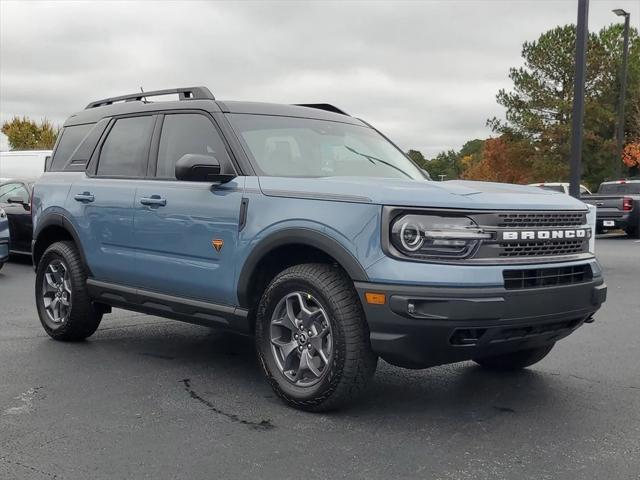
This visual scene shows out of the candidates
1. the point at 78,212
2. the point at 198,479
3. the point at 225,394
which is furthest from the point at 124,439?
the point at 78,212

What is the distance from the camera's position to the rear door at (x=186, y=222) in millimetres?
4992

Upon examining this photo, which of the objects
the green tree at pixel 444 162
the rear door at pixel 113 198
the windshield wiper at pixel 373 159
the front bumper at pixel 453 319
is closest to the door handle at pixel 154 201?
the rear door at pixel 113 198

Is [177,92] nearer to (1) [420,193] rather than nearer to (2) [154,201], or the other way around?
(2) [154,201]

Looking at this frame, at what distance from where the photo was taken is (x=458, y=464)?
3.77 m

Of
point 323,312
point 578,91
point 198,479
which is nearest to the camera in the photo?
point 198,479

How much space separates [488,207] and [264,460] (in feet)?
5.72

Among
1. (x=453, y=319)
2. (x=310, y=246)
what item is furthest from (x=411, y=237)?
(x=310, y=246)

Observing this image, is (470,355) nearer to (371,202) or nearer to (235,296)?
(371,202)

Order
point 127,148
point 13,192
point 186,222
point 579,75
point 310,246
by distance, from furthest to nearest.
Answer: point 13,192 < point 579,75 < point 127,148 < point 186,222 < point 310,246

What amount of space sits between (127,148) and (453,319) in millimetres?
3194

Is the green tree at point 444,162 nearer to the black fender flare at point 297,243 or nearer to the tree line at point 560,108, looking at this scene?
the tree line at point 560,108

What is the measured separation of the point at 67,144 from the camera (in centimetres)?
686

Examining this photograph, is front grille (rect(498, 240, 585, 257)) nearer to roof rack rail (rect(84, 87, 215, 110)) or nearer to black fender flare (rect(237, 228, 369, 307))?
black fender flare (rect(237, 228, 369, 307))

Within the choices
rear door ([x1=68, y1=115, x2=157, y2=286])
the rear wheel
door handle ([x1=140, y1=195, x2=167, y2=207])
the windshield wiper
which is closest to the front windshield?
the windshield wiper
